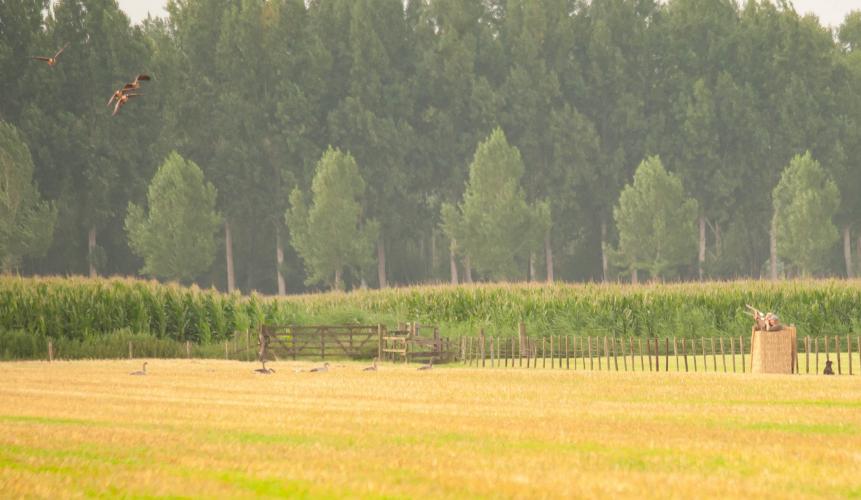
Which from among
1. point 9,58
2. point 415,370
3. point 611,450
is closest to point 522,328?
point 415,370

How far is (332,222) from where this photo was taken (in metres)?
96.9

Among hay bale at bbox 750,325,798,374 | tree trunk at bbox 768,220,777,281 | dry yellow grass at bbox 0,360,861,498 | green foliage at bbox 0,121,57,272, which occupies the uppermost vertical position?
green foliage at bbox 0,121,57,272

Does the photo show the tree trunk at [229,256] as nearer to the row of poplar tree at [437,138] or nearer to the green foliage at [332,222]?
the row of poplar tree at [437,138]

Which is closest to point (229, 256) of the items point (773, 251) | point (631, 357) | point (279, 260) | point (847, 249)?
point (279, 260)

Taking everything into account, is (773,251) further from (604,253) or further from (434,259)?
(434,259)

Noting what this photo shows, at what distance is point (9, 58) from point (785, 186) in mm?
51569

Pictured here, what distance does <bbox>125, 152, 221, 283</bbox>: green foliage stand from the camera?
302 feet

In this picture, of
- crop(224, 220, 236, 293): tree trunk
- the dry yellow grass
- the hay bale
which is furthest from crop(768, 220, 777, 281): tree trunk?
the dry yellow grass

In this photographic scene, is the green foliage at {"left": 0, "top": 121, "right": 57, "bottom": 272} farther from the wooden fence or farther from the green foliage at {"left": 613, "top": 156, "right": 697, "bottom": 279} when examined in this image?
the wooden fence

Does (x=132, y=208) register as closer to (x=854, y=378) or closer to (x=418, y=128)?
(x=418, y=128)

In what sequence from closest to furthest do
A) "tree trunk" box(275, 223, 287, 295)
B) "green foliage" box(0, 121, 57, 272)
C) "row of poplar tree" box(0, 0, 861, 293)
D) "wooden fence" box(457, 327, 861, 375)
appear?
1. "wooden fence" box(457, 327, 861, 375)
2. "green foliage" box(0, 121, 57, 272)
3. "row of poplar tree" box(0, 0, 861, 293)
4. "tree trunk" box(275, 223, 287, 295)

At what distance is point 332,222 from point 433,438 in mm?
77442

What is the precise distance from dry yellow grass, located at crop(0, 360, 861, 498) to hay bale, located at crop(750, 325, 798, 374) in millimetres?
2827

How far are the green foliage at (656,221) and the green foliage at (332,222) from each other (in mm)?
17089
